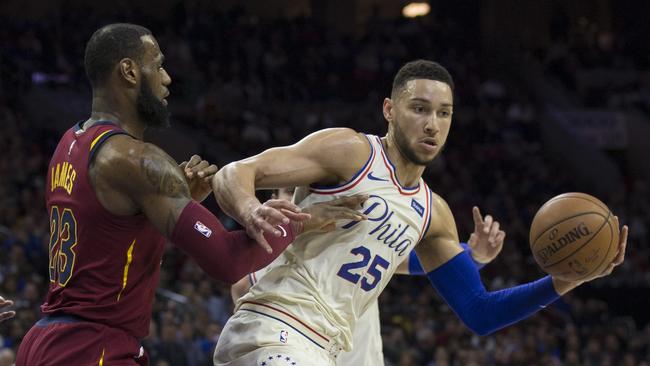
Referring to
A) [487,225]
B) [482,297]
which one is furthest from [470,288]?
[487,225]

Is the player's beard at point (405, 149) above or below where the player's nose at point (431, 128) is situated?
below

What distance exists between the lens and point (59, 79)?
51.1 ft

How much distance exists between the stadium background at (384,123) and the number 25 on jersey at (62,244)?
534 centimetres

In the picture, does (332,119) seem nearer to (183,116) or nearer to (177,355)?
(183,116)

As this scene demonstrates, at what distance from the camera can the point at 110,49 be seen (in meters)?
3.40

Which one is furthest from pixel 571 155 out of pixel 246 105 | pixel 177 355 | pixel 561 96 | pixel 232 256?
pixel 232 256

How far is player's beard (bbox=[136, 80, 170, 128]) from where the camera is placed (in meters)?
3.43

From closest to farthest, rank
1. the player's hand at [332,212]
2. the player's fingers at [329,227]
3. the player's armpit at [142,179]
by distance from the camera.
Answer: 1. the player's armpit at [142,179]
2. the player's hand at [332,212]
3. the player's fingers at [329,227]

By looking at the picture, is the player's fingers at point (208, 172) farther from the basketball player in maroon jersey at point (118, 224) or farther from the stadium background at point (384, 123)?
the stadium background at point (384, 123)

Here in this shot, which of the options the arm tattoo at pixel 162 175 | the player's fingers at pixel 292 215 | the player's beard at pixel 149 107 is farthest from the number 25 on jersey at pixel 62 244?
the player's fingers at pixel 292 215

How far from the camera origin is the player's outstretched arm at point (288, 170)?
138 inches

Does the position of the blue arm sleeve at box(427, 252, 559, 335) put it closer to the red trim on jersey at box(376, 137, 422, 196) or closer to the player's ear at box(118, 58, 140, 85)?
the red trim on jersey at box(376, 137, 422, 196)

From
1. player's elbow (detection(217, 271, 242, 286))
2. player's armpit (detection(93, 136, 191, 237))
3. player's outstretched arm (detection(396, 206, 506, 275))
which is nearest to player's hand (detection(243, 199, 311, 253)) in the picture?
player's elbow (detection(217, 271, 242, 286))

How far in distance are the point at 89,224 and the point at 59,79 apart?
12954mm
